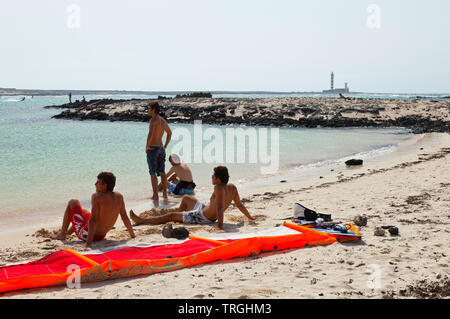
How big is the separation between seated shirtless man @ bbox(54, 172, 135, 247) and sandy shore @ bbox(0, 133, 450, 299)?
0.16m

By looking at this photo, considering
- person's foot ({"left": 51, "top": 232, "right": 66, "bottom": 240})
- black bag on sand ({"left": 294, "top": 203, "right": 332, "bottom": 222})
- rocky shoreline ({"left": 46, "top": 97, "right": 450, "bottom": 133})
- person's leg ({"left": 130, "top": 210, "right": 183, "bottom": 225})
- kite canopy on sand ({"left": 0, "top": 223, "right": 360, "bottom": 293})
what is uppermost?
rocky shoreline ({"left": 46, "top": 97, "right": 450, "bottom": 133})

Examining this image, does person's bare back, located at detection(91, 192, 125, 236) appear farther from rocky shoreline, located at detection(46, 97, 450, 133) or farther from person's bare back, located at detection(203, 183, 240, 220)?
rocky shoreline, located at detection(46, 97, 450, 133)

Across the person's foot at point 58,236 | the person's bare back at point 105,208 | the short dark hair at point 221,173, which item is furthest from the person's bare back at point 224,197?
the person's foot at point 58,236

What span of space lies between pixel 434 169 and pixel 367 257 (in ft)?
24.7

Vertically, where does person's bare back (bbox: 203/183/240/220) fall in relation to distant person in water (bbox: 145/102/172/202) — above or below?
below

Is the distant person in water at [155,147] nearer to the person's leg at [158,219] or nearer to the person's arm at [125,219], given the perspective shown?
the person's leg at [158,219]

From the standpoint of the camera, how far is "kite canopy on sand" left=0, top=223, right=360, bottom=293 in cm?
423

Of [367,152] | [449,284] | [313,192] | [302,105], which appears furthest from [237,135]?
[449,284]

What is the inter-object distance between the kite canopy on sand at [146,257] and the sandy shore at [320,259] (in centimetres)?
11

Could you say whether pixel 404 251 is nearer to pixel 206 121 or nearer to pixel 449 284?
pixel 449 284

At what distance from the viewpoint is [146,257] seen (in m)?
4.81

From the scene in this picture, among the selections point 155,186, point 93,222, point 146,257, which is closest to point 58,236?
point 93,222

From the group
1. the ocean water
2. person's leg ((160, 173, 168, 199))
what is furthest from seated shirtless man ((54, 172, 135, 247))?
person's leg ((160, 173, 168, 199))
